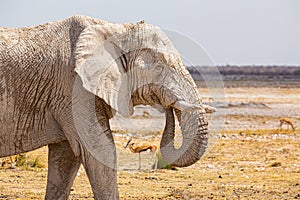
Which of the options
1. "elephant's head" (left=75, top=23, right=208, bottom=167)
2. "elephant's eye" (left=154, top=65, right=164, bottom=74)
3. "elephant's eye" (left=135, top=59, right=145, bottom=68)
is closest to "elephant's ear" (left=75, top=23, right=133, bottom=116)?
"elephant's head" (left=75, top=23, right=208, bottom=167)

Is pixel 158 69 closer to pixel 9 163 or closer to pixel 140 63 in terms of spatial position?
pixel 140 63

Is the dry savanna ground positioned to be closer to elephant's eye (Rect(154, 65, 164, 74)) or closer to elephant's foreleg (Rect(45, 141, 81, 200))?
elephant's eye (Rect(154, 65, 164, 74))

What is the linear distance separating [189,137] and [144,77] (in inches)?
25.2

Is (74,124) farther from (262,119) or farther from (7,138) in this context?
(262,119)

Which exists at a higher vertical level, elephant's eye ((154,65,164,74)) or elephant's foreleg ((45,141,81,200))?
elephant's eye ((154,65,164,74))

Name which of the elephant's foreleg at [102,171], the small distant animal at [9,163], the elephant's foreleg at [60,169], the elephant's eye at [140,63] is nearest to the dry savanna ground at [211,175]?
the small distant animal at [9,163]

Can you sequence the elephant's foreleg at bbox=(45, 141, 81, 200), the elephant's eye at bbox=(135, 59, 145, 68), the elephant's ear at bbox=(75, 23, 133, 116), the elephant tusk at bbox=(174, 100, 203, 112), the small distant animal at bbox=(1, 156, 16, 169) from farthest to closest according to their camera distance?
the small distant animal at bbox=(1, 156, 16, 169), the elephant's foreleg at bbox=(45, 141, 81, 200), the elephant's eye at bbox=(135, 59, 145, 68), the elephant's ear at bbox=(75, 23, 133, 116), the elephant tusk at bbox=(174, 100, 203, 112)

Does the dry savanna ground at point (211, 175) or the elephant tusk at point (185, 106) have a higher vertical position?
the elephant tusk at point (185, 106)

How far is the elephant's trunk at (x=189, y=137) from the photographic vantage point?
21.3 feet

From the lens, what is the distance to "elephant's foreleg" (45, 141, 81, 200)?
23.5ft

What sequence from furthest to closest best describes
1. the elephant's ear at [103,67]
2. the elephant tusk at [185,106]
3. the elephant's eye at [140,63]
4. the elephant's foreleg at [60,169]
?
the elephant's foreleg at [60,169] → the elephant's eye at [140,63] → the elephant's ear at [103,67] → the elephant tusk at [185,106]

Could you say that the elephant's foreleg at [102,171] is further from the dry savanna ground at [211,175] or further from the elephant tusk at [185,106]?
the dry savanna ground at [211,175]

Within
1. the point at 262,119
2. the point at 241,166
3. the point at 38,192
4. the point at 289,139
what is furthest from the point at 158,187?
the point at 262,119

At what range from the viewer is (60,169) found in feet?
23.6
